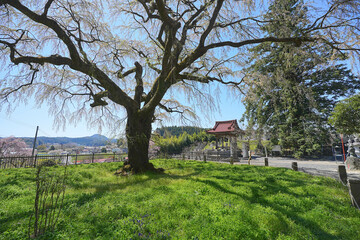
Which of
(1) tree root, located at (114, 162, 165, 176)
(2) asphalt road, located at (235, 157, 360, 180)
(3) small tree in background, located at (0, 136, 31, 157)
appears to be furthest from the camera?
(3) small tree in background, located at (0, 136, 31, 157)

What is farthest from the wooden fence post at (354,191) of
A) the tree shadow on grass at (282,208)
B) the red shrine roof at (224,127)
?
the red shrine roof at (224,127)

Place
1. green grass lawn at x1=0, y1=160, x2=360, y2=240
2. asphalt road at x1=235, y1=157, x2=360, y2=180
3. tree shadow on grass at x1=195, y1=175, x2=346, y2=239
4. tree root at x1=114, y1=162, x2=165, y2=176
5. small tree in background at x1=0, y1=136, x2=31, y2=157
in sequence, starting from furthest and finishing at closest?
small tree in background at x1=0, y1=136, x2=31, y2=157, asphalt road at x1=235, y1=157, x2=360, y2=180, tree root at x1=114, y1=162, x2=165, y2=176, tree shadow on grass at x1=195, y1=175, x2=346, y2=239, green grass lawn at x1=0, y1=160, x2=360, y2=240

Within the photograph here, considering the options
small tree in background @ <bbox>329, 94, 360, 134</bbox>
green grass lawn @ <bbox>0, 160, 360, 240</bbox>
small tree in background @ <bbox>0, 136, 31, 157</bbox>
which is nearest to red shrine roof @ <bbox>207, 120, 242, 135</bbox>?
small tree in background @ <bbox>329, 94, 360, 134</bbox>

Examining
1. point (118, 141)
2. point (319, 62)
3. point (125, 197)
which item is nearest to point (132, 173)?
point (118, 141)

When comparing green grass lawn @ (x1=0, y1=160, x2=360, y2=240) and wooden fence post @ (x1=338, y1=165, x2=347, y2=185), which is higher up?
wooden fence post @ (x1=338, y1=165, x2=347, y2=185)

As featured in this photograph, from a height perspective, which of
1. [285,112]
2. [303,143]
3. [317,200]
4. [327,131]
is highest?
[285,112]

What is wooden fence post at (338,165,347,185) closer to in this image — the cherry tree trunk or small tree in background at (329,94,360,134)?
small tree in background at (329,94,360,134)

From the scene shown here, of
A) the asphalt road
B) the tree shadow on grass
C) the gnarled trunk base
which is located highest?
the gnarled trunk base

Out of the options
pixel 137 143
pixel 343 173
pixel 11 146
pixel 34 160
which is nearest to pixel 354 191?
pixel 343 173

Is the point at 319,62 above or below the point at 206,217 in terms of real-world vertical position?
above

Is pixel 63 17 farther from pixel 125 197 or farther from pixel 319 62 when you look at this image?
pixel 319 62

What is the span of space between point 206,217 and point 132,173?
4891 millimetres

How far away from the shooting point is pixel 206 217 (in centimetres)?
325

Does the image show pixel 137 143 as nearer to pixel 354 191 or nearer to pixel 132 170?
pixel 132 170
